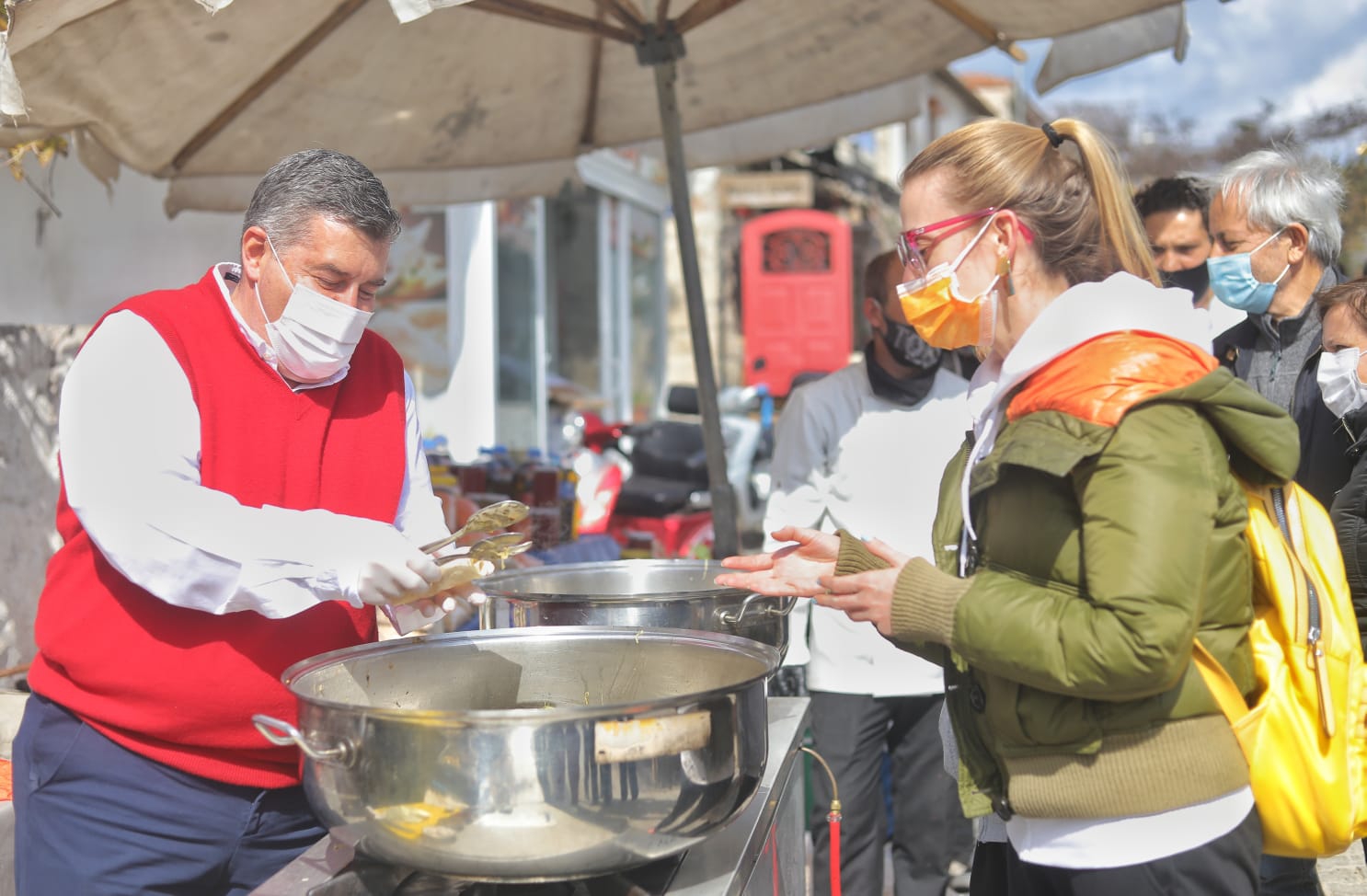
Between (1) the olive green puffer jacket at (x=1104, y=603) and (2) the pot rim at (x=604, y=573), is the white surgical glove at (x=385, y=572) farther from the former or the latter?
(1) the olive green puffer jacket at (x=1104, y=603)

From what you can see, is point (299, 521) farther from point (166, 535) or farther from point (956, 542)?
point (956, 542)

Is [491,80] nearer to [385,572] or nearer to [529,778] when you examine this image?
[385,572]

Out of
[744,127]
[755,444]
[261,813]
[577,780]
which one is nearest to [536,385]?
[755,444]

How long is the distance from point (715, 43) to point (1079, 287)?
276cm

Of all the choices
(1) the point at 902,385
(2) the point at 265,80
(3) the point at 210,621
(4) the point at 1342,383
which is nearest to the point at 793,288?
(1) the point at 902,385

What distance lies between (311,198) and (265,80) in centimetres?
177

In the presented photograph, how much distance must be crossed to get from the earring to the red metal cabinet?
1251cm

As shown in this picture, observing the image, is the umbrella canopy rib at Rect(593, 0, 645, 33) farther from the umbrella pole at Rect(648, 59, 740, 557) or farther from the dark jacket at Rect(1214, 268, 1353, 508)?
the dark jacket at Rect(1214, 268, 1353, 508)

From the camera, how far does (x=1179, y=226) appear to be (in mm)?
3953

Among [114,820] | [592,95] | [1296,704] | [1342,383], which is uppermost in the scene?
[592,95]

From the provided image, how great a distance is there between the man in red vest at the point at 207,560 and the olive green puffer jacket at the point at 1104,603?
795mm

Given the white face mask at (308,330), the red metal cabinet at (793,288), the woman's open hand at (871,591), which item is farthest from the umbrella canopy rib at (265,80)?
the red metal cabinet at (793,288)

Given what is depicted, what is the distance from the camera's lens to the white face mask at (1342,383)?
8.89 ft

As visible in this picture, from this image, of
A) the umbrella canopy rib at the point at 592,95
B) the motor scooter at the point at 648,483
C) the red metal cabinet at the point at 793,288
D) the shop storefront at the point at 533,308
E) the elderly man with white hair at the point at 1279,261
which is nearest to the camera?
the elderly man with white hair at the point at 1279,261
